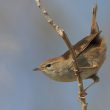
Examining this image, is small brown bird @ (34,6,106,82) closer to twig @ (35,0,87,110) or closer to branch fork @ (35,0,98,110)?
branch fork @ (35,0,98,110)

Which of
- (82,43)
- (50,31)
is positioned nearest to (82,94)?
(82,43)

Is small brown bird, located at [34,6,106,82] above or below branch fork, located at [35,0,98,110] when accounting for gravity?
above

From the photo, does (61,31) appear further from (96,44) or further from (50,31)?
(50,31)

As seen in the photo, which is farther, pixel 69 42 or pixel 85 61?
pixel 85 61

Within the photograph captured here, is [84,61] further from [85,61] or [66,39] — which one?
[66,39]

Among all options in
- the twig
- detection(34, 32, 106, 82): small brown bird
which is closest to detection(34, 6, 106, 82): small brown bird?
detection(34, 32, 106, 82): small brown bird

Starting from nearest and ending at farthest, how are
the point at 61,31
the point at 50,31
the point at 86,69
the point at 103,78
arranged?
the point at 61,31, the point at 86,69, the point at 103,78, the point at 50,31

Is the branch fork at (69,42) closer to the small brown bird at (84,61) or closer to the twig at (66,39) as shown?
the twig at (66,39)

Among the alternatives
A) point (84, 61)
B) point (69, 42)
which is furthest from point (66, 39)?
point (84, 61)

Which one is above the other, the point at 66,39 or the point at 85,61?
the point at 85,61

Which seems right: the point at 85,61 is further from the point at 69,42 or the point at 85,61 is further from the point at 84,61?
the point at 69,42

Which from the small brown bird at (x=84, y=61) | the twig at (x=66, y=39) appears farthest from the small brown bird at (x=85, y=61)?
the twig at (x=66, y=39)
